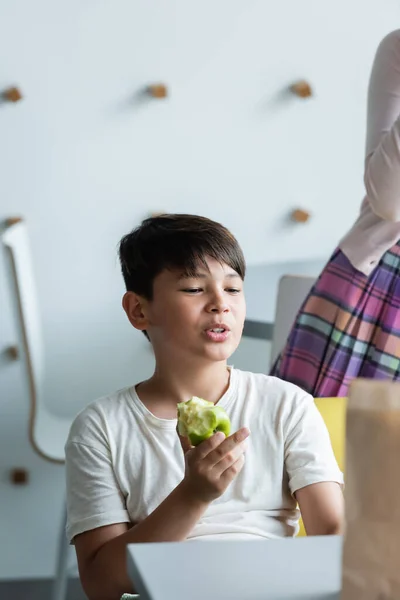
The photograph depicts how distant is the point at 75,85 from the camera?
234cm

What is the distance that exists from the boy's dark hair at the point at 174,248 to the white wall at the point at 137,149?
1186 millimetres

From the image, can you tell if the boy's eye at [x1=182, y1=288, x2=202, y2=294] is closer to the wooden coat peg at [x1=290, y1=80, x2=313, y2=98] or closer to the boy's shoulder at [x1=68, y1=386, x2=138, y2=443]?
the boy's shoulder at [x1=68, y1=386, x2=138, y2=443]

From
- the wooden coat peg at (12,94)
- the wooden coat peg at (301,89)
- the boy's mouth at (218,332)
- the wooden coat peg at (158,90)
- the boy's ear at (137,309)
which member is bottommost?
the boy's mouth at (218,332)

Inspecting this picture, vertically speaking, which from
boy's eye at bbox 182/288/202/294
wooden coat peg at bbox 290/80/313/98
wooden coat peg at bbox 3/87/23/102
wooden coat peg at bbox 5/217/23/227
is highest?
wooden coat peg at bbox 3/87/23/102

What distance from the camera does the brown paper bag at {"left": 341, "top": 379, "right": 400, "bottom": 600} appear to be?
1.73ft

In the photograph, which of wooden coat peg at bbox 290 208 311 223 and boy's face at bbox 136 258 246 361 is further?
wooden coat peg at bbox 290 208 311 223

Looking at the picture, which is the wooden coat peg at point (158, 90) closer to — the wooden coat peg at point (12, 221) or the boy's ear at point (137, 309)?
the wooden coat peg at point (12, 221)

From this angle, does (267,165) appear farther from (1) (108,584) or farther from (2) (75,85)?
(1) (108,584)

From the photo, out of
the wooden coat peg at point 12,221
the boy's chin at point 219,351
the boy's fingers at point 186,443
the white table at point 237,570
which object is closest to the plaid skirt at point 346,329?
the boy's chin at point 219,351

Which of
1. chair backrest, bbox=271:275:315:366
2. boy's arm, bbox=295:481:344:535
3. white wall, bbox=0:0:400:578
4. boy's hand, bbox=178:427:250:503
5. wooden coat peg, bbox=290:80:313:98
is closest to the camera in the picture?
boy's hand, bbox=178:427:250:503

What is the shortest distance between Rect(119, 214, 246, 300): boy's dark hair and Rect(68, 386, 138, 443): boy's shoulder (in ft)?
0.45

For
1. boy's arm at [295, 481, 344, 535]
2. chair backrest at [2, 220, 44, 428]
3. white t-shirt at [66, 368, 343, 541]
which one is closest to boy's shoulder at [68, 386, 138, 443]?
white t-shirt at [66, 368, 343, 541]

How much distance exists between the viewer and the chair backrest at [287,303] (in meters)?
2.22

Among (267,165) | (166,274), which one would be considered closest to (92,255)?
(267,165)
